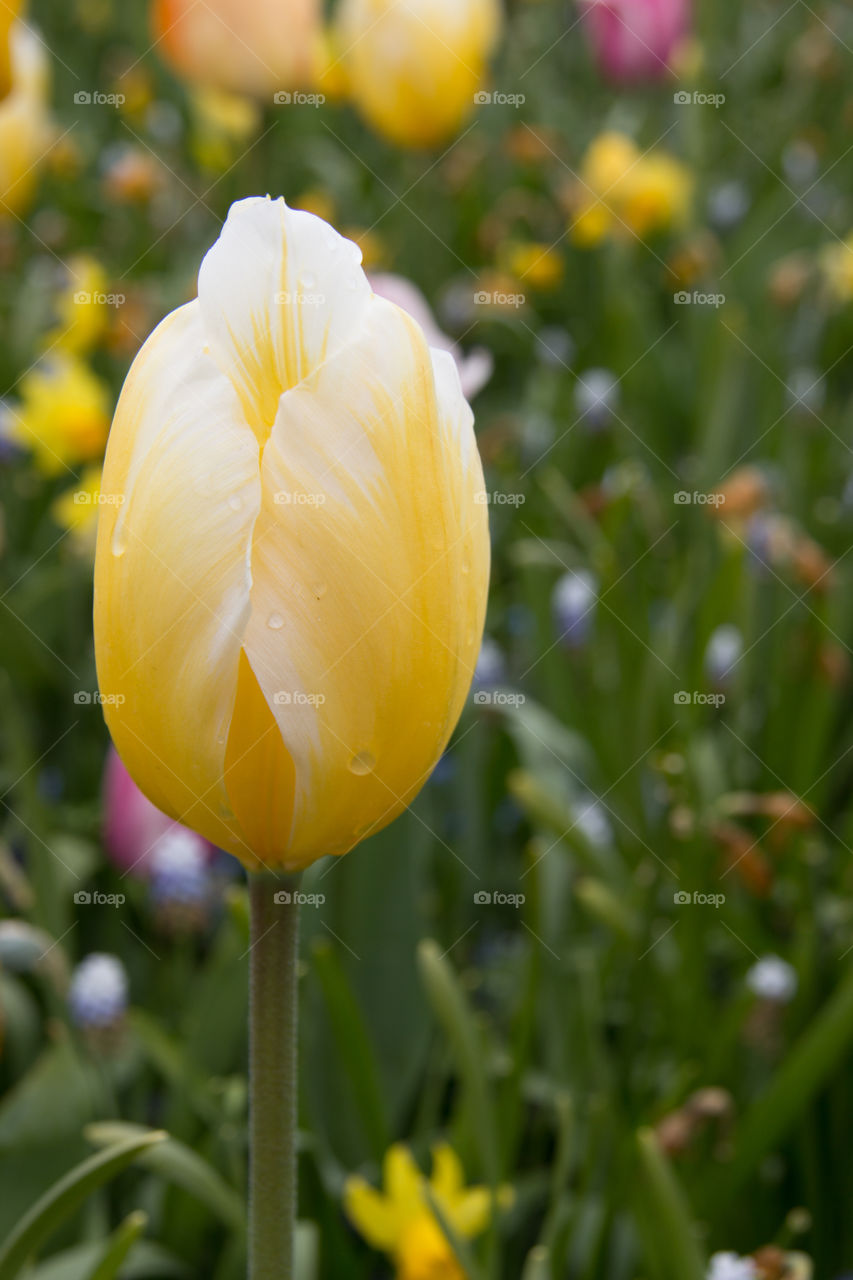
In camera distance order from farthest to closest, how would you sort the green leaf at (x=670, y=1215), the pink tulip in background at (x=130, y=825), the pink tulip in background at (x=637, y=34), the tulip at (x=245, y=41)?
the pink tulip in background at (x=637, y=34) → the tulip at (x=245, y=41) → the pink tulip in background at (x=130, y=825) → the green leaf at (x=670, y=1215)

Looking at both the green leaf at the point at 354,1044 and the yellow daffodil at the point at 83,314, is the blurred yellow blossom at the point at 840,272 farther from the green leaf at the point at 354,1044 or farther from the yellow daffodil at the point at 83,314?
the green leaf at the point at 354,1044

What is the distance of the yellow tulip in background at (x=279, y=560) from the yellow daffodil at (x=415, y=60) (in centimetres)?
176

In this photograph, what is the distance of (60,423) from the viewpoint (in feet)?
5.23

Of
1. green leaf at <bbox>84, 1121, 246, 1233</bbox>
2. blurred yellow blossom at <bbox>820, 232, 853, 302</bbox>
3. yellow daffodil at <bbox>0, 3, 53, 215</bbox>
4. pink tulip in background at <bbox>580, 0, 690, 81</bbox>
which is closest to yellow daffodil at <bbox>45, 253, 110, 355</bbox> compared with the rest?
yellow daffodil at <bbox>0, 3, 53, 215</bbox>

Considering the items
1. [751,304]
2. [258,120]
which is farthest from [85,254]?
[751,304]

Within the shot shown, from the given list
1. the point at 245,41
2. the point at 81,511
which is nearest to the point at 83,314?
the point at 81,511

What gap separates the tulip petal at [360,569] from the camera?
1.51 ft

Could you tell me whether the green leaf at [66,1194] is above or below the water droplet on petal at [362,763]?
below

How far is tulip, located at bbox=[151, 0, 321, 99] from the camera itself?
2.05 meters

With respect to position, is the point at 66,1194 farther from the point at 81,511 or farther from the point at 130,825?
the point at 81,511

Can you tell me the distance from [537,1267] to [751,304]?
6.12ft

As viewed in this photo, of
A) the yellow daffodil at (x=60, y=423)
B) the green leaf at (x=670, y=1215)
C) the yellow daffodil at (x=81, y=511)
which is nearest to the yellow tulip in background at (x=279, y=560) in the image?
the green leaf at (x=670, y=1215)

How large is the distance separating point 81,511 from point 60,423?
185 millimetres

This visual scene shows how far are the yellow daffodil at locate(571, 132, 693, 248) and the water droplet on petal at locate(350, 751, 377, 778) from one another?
6.42ft
